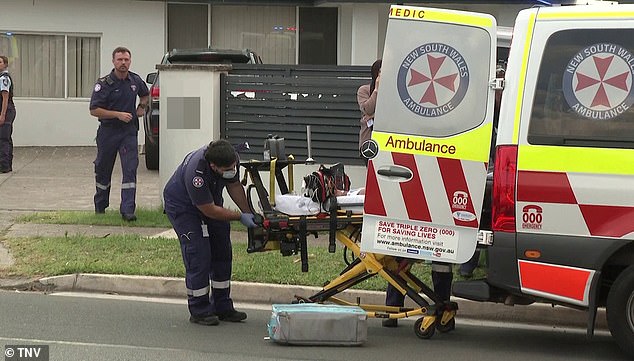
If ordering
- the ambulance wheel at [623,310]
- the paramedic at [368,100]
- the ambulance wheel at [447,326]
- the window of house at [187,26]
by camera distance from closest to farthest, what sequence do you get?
1. the ambulance wheel at [623,310]
2. the ambulance wheel at [447,326]
3. the paramedic at [368,100]
4. the window of house at [187,26]

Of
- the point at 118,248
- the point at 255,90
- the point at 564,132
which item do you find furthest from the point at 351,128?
Result: the point at 564,132

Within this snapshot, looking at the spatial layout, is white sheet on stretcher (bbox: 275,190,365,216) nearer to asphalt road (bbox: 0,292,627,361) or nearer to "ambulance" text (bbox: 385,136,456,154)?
"ambulance" text (bbox: 385,136,456,154)

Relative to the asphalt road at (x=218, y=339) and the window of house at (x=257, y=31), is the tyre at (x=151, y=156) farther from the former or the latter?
the asphalt road at (x=218, y=339)

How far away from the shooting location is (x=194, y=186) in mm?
7383

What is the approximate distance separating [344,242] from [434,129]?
115 cm

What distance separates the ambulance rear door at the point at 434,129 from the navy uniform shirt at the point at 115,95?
5405 mm

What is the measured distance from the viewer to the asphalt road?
6848 mm

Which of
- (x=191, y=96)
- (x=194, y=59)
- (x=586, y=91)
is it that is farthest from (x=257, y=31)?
(x=586, y=91)

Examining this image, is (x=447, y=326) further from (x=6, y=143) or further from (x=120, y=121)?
(x=6, y=143)

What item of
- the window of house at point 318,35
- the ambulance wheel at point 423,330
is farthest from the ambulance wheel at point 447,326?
Answer: the window of house at point 318,35

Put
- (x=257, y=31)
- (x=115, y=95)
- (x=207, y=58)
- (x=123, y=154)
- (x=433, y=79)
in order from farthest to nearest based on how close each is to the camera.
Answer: (x=257, y=31) < (x=207, y=58) < (x=123, y=154) < (x=115, y=95) < (x=433, y=79)

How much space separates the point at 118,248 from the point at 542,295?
484 cm

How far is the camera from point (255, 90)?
1210 centimetres

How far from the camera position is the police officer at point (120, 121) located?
1159cm
